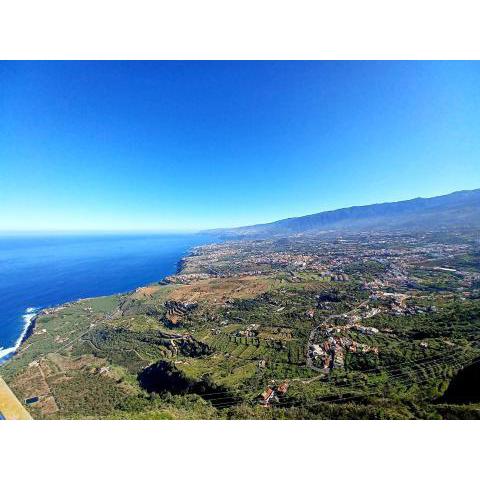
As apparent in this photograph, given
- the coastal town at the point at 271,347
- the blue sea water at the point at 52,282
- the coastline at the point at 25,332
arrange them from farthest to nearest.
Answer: the blue sea water at the point at 52,282 < the coastline at the point at 25,332 < the coastal town at the point at 271,347

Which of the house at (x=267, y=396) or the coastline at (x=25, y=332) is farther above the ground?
the house at (x=267, y=396)

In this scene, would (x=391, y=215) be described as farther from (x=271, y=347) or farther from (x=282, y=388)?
(x=282, y=388)

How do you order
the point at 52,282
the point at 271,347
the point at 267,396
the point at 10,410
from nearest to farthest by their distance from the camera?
1. the point at 10,410
2. the point at 267,396
3. the point at 271,347
4. the point at 52,282

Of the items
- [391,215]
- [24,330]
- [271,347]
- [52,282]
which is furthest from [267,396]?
[391,215]

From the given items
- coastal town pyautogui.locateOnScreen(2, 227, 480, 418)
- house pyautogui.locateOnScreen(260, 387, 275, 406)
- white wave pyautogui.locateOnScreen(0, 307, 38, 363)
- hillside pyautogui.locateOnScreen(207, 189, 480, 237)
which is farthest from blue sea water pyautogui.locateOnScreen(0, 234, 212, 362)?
hillside pyautogui.locateOnScreen(207, 189, 480, 237)

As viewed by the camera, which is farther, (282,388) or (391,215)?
(391,215)

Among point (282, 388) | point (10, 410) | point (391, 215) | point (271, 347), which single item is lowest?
point (271, 347)

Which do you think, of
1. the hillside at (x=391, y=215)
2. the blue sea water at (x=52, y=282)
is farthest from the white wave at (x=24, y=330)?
the hillside at (x=391, y=215)

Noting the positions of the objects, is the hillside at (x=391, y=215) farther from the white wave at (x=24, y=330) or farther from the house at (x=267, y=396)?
the white wave at (x=24, y=330)
